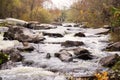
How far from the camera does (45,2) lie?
197ft

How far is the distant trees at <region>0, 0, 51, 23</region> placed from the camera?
119 ft

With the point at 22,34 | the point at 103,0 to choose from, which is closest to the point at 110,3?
the point at 103,0

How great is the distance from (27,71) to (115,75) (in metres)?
2.88

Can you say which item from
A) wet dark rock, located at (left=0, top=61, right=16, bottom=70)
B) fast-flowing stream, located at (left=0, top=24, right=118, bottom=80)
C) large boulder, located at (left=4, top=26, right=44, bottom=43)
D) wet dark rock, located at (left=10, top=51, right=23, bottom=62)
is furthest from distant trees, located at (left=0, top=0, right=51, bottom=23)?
wet dark rock, located at (left=0, top=61, right=16, bottom=70)

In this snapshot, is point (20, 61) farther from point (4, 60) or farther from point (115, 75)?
point (115, 75)

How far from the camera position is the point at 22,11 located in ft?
137

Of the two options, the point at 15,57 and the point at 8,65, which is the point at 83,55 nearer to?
the point at 15,57

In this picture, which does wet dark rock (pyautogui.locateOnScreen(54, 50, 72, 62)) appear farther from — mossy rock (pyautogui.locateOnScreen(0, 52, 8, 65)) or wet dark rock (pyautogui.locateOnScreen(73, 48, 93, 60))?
mossy rock (pyautogui.locateOnScreen(0, 52, 8, 65))

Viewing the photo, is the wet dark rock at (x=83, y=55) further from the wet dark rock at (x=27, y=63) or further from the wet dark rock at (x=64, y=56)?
the wet dark rock at (x=27, y=63)

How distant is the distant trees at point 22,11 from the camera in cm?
3631

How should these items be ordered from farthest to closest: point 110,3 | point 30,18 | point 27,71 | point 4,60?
point 30,18
point 110,3
point 4,60
point 27,71

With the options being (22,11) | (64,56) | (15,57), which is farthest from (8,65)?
(22,11)

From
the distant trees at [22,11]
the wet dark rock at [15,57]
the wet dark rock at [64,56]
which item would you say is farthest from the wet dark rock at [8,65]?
the distant trees at [22,11]

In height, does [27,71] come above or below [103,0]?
below
